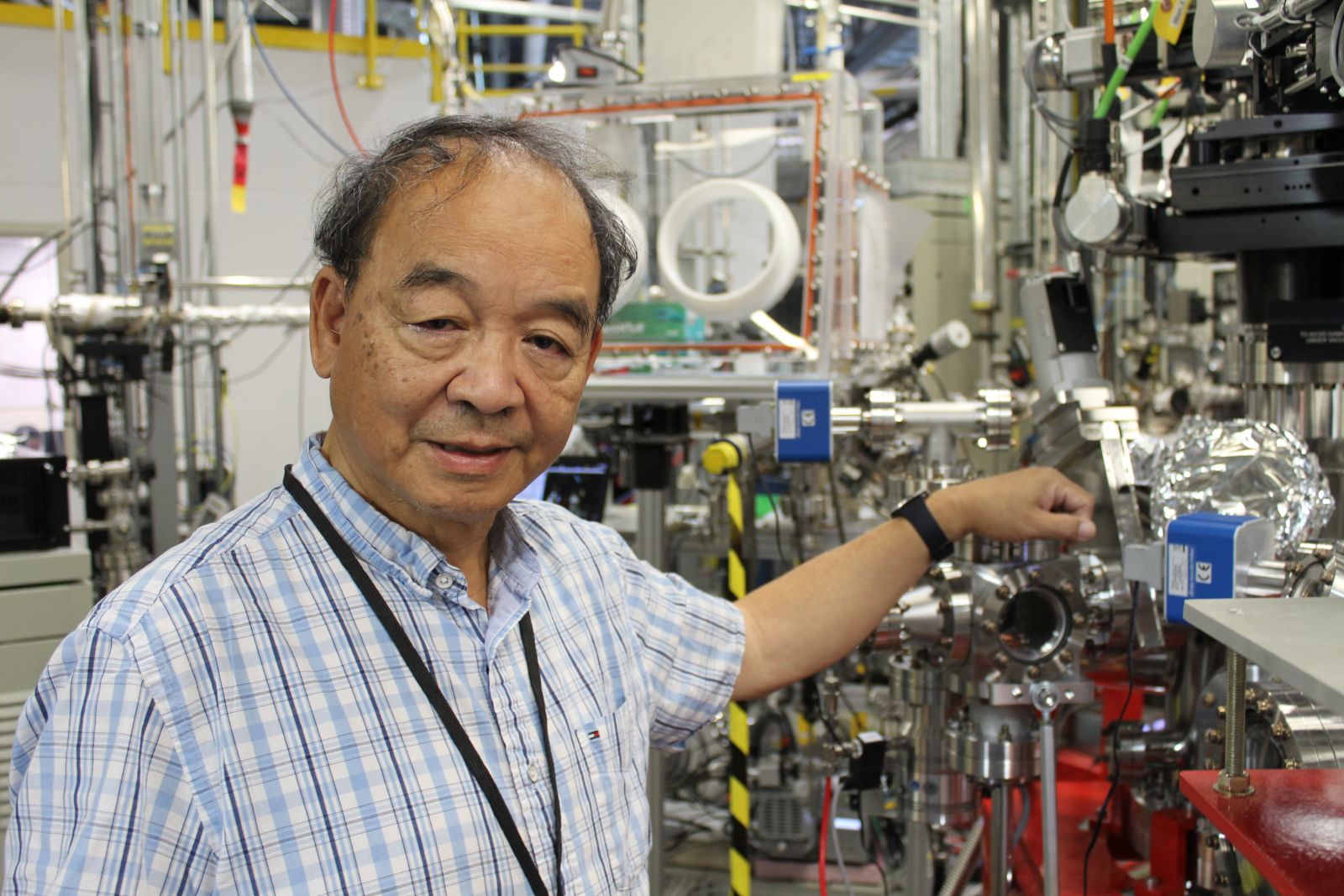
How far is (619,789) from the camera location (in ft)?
3.22

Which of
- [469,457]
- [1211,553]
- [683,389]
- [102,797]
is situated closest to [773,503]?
[683,389]

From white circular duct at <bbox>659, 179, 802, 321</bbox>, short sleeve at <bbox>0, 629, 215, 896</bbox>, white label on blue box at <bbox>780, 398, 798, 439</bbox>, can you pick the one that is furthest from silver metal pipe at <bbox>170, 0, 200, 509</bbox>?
short sleeve at <bbox>0, 629, 215, 896</bbox>

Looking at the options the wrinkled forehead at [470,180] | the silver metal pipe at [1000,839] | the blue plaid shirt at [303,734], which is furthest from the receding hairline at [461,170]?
the silver metal pipe at [1000,839]

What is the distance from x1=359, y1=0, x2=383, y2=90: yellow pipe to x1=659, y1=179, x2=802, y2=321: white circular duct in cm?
292

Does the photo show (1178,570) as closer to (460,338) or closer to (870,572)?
(870,572)

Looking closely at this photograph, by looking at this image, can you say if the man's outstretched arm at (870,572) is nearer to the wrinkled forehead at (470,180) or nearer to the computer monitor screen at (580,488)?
the wrinkled forehead at (470,180)

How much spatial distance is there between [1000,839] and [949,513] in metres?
0.44

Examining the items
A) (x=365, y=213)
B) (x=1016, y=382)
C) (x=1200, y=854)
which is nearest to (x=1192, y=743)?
→ (x=1200, y=854)

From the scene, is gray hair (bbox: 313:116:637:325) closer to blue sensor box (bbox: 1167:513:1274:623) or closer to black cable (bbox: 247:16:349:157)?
blue sensor box (bbox: 1167:513:1274:623)

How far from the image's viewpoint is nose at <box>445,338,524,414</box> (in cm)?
82

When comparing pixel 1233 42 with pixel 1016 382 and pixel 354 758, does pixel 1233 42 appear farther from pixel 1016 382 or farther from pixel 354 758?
pixel 1016 382

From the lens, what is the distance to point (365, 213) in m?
0.87

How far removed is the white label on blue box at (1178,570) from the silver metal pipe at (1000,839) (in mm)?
488

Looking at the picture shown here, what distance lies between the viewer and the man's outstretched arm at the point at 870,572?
1.26 meters
